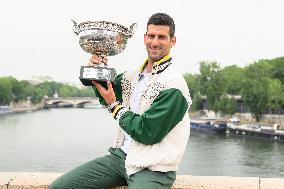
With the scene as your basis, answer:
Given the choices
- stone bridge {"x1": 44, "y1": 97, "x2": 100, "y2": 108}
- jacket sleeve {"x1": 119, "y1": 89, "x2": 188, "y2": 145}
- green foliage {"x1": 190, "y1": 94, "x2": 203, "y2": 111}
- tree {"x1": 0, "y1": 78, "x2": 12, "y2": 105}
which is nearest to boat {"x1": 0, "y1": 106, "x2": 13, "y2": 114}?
tree {"x1": 0, "y1": 78, "x2": 12, "y2": 105}

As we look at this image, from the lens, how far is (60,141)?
35.3 m

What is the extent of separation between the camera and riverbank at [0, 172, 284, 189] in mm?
3337

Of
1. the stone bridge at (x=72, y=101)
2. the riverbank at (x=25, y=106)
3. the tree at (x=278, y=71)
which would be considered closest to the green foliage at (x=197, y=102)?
A: the tree at (x=278, y=71)

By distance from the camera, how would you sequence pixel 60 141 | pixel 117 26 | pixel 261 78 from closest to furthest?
pixel 117 26, pixel 60 141, pixel 261 78

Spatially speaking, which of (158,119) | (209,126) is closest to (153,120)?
(158,119)

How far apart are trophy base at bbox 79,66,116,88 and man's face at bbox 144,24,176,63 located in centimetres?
27

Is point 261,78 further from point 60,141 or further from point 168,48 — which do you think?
point 168,48

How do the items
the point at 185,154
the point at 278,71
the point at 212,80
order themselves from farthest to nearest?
1. the point at 212,80
2. the point at 278,71
3. the point at 185,154

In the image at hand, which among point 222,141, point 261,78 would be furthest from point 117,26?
point 261,78

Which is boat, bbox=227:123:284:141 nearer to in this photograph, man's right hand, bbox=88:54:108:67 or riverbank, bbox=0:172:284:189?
riverbank, bbox=0:172:284:189

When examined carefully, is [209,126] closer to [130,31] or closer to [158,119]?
[130,31]

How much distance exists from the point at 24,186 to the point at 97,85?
3.09 ft

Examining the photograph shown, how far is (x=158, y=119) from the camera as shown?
276 centimetres

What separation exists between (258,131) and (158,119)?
37400 mm
